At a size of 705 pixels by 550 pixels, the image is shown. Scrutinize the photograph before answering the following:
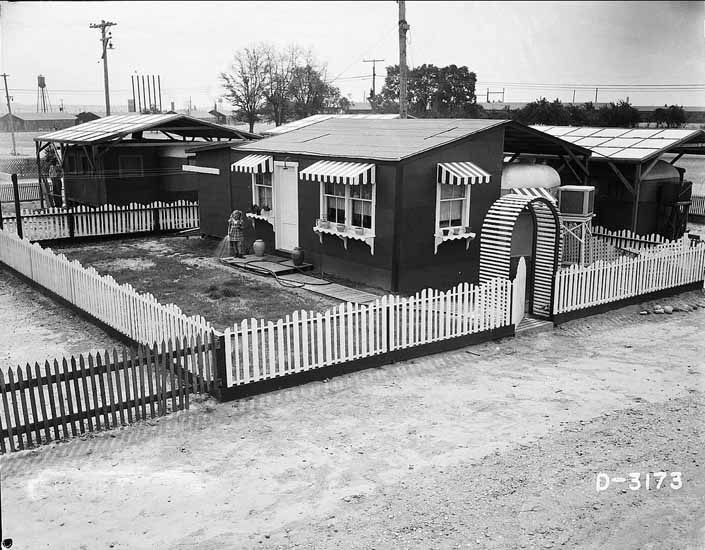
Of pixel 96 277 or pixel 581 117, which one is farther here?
pixel 581 117

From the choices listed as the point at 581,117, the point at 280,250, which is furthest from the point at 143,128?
the point at 581,117

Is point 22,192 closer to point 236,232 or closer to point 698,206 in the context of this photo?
point 236,232

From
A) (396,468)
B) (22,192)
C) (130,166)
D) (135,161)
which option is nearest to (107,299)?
(396,468)

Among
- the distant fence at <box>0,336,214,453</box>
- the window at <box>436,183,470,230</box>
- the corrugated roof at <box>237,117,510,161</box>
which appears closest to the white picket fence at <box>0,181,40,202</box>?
the corrugated roof at <box>237,117,510,161</box>

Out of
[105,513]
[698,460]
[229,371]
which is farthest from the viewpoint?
[229,371]

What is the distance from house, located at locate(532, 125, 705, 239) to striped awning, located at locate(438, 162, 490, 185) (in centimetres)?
651

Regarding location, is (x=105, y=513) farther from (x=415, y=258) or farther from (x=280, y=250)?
(x=280, y=250)

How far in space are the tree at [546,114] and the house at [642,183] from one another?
24896 millimetres

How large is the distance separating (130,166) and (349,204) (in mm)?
14240

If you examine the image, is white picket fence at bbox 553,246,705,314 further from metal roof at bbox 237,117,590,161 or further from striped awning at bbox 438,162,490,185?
metal roof at bbox 237,117,590,161

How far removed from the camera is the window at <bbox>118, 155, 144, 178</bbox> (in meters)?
25.7

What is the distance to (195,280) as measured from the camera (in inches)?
601

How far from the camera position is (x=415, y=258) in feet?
45.6

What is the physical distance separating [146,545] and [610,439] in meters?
4.98
